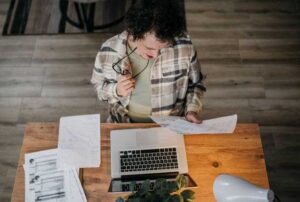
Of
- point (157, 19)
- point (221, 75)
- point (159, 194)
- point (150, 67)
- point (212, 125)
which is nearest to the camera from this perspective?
point (159, 194)

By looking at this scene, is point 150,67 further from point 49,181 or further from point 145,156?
point 49,181

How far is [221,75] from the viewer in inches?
111

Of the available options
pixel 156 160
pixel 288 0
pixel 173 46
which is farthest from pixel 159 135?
pixel 288 0

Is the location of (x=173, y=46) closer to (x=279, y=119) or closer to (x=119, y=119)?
(x=119, y=119)

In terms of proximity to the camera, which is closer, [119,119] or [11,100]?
[119,119]

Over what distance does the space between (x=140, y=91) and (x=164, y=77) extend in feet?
0.45

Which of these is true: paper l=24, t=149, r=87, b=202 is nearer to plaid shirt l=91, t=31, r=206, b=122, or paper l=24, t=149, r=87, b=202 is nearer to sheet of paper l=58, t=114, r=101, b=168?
sheet of paper l=58, t=114, r=101, b=168

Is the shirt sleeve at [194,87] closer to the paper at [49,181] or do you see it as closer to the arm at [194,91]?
the arm at [194,91]

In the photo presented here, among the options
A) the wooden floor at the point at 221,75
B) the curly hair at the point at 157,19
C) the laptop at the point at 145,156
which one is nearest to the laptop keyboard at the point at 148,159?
the laptop at the point at 145,156

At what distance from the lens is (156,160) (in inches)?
60.5

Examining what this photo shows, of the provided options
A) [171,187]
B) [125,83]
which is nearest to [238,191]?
[171,187]

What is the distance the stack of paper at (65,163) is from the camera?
1.46 m

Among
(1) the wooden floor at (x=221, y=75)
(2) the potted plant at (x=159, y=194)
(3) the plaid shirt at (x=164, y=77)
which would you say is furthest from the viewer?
(1) the wooden floor at (x=221, y=75)

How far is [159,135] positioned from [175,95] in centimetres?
26
